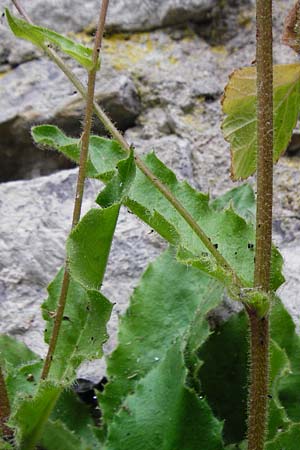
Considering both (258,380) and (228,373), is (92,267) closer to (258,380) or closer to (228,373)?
(258,380)

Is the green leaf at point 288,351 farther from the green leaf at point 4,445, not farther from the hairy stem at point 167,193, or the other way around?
the green leaf at point 4,445

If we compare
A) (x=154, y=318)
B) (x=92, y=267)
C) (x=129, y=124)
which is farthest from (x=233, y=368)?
(x=129, y=124)

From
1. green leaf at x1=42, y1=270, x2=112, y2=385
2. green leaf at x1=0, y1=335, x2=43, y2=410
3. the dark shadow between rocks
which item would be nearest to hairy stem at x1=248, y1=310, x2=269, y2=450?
green leaf at x1=42, y1=270, x2=112, y2=385

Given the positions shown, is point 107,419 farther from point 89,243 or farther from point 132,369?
point 89,243

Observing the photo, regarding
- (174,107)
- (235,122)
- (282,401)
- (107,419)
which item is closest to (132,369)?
(107,419)

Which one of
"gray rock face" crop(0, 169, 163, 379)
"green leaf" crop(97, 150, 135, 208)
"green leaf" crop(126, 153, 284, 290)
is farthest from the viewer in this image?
"gray rock face" crop(0, 169, 163, 379)

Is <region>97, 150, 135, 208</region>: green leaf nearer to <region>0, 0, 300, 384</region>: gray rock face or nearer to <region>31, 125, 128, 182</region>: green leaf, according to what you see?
<region>31, 125, 128, 182</region>: green leaf
